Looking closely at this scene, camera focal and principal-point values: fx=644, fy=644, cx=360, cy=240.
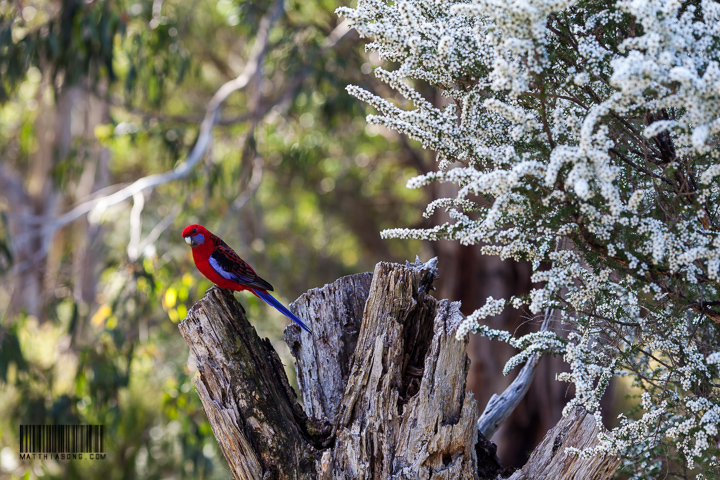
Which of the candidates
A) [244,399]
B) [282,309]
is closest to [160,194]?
[282,309]

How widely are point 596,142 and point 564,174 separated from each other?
0.14 m

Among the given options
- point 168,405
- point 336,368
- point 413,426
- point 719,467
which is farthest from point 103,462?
point 719,467

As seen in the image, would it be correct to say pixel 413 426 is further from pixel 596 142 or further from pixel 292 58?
pixel 292 58

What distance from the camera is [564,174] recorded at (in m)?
1.94

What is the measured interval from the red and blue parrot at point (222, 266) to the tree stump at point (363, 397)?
34 centimetres

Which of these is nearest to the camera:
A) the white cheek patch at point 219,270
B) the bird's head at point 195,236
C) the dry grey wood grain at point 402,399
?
the dry grey wood grain at point 402,399

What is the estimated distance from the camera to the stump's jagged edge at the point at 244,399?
7.99 ft

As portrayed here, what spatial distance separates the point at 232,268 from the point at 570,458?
1.71 metres

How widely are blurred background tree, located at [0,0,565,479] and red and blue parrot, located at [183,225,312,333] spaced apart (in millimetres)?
Answer: 1872

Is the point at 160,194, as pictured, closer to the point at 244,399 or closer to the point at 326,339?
the point at 326,339

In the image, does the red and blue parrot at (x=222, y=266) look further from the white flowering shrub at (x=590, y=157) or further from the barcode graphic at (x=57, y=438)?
the barcode graphic at (x=57, y=438)

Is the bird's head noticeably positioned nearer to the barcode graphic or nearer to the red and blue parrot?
the red and blue parrot

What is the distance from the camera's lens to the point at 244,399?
2.47 meters

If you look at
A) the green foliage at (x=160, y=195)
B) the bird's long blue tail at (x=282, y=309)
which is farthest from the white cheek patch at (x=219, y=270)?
the green foliage at (x=160, y=195)
